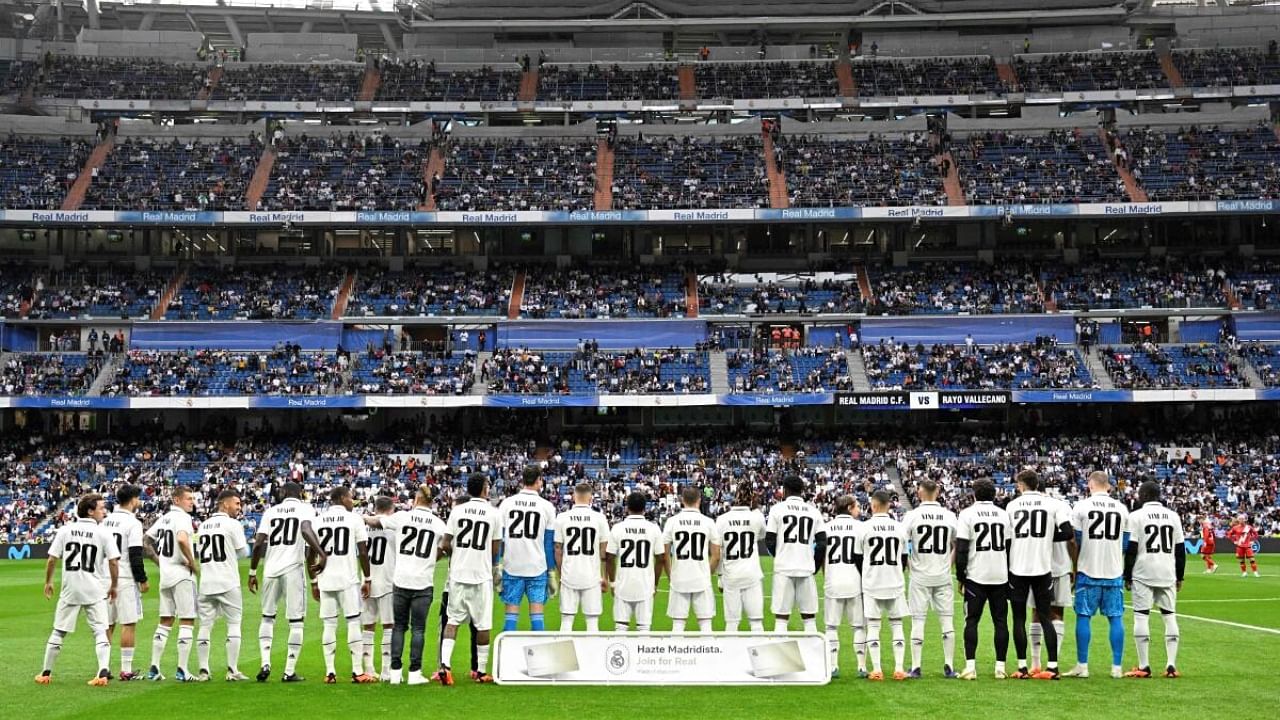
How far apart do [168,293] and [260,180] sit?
25.4 ft

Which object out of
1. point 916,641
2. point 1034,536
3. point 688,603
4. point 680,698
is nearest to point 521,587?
point 688,603

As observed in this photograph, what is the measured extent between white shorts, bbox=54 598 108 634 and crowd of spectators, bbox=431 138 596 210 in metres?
48.3

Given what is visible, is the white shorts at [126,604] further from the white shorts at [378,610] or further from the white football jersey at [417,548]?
the white football jersey at [417,548]

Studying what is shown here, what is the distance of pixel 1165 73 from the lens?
68.1 m

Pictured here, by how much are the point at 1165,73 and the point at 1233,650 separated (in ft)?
188

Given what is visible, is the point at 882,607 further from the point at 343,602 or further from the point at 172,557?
the point at 172,557

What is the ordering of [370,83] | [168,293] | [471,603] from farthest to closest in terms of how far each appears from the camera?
[370,83], [168,293], [471,603]

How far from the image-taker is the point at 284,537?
14734 millimetres

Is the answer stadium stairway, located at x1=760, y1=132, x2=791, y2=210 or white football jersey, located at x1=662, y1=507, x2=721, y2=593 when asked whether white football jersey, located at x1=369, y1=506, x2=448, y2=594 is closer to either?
white football jersey, located at x1=662, y1=507, x2=721, y2=593

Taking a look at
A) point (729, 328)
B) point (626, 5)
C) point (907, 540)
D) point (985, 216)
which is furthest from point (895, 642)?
point (626, 5)

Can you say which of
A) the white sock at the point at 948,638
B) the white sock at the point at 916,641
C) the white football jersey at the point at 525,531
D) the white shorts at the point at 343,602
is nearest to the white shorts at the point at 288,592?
the white shorts at the point at 343,602

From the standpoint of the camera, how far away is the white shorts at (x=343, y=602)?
1449cm

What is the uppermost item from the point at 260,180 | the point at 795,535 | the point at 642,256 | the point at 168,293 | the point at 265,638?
the point at 260,180

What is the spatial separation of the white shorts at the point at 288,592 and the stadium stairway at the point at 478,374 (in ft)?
131
